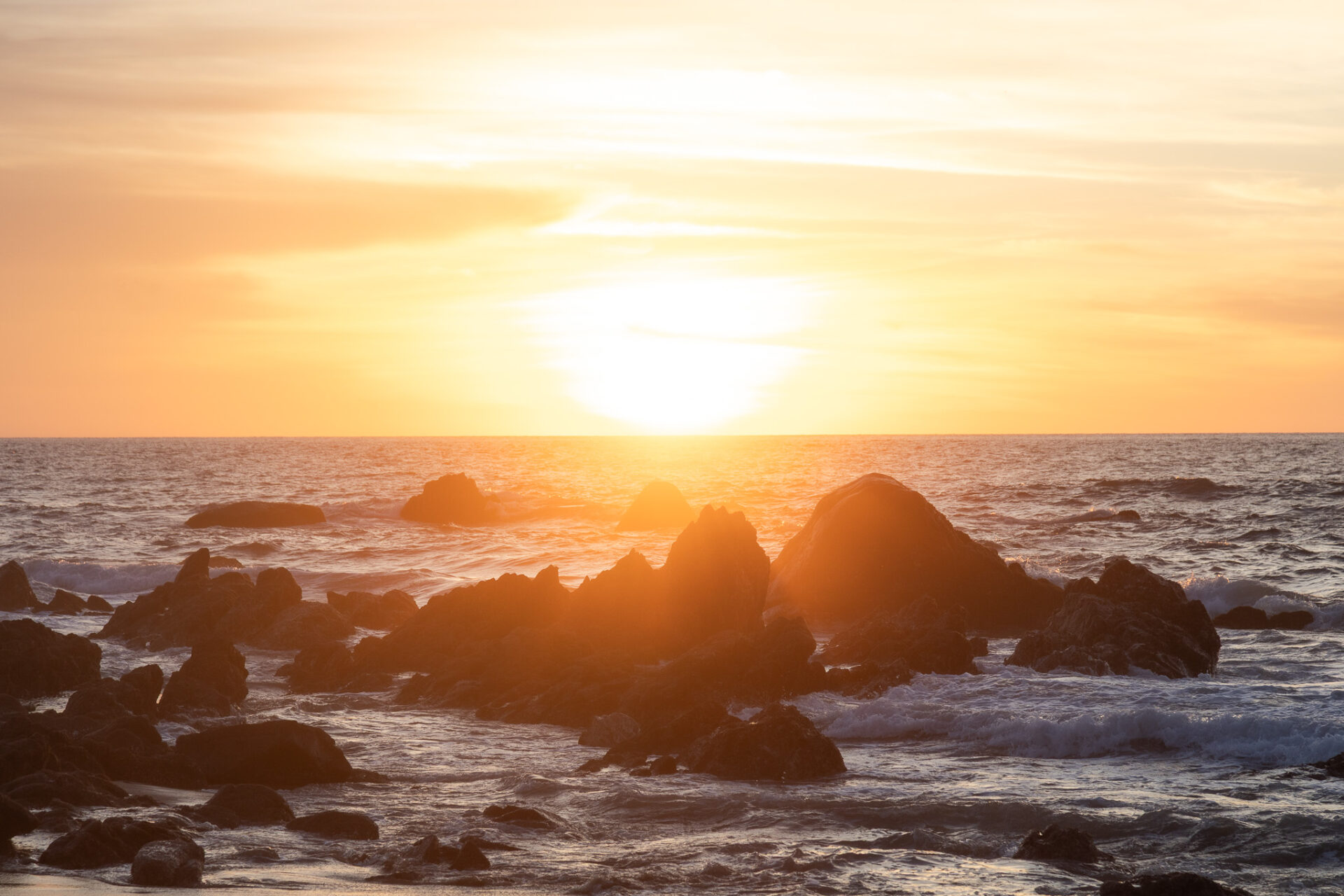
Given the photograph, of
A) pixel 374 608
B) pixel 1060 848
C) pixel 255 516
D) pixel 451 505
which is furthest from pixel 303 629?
pixel 451 505

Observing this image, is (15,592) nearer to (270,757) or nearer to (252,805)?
(270,757)

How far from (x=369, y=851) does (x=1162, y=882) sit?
22.9 feet

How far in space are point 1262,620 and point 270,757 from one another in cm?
2082

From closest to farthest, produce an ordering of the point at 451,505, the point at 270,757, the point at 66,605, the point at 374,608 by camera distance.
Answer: the point at 270,757 → the point at 374,608 → the point at 66,605 → the point at 451,505

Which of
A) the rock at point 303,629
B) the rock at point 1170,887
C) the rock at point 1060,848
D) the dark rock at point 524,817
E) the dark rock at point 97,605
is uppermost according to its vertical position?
the rock at point 1170,887

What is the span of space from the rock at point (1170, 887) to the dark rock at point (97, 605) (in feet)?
89.8

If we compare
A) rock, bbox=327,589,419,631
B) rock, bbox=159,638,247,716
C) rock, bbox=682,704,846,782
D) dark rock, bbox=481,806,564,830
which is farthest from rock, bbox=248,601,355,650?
dark rock, bbox=481,806,564,830

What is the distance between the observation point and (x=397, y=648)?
72.9ft

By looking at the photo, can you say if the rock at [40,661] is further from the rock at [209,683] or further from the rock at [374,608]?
the rock at [374,608]

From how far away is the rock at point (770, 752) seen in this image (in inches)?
550

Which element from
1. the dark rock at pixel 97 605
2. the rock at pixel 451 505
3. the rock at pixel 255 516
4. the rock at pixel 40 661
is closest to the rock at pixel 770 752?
the rock at pixel 40 661

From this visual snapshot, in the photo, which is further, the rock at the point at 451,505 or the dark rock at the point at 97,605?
the rock at the point at 451,505

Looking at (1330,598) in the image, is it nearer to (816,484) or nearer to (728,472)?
(816,484)

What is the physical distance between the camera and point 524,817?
12102 millimetres
